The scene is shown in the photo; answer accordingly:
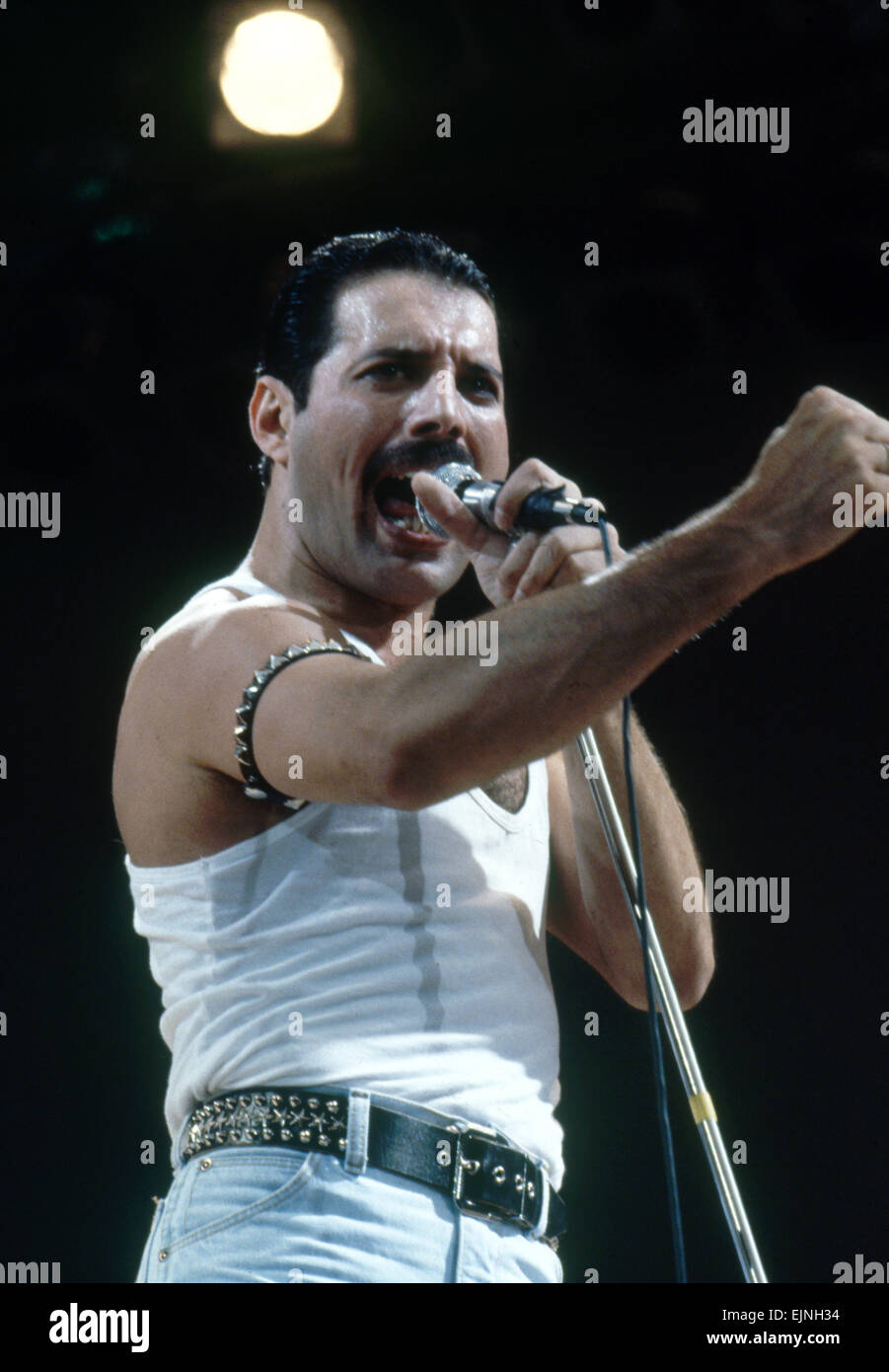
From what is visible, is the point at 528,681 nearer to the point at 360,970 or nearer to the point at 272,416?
the point at 360,970

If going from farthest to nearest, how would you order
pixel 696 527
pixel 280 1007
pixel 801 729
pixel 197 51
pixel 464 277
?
pixel 801 729, pixel 197 51, pixel 464 277, pixel 280 1007, pixel 696 527

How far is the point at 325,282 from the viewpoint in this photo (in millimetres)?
1789

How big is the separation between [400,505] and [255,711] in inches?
18.6

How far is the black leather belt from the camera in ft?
4.04

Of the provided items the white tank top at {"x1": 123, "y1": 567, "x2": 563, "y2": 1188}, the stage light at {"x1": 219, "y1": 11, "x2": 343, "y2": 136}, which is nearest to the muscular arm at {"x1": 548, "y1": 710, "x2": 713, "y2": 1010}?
the white tank top at {"x1": 123, "y1": 567, "x2": 563, "y2": 1188}

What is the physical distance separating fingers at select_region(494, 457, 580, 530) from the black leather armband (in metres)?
0.20

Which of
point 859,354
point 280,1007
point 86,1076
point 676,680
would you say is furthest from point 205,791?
point 859,354

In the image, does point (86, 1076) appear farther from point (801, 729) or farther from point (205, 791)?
point (801, 729)

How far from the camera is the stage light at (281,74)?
2227 mm

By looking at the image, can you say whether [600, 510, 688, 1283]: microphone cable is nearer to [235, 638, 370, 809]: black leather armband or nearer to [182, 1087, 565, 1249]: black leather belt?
[182, 1087, 565, 1249]: black leather belt

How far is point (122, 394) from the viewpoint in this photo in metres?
2.35

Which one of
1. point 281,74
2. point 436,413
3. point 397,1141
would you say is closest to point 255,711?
point 397,1141

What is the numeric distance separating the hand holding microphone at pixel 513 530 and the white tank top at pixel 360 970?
0.80 ft
